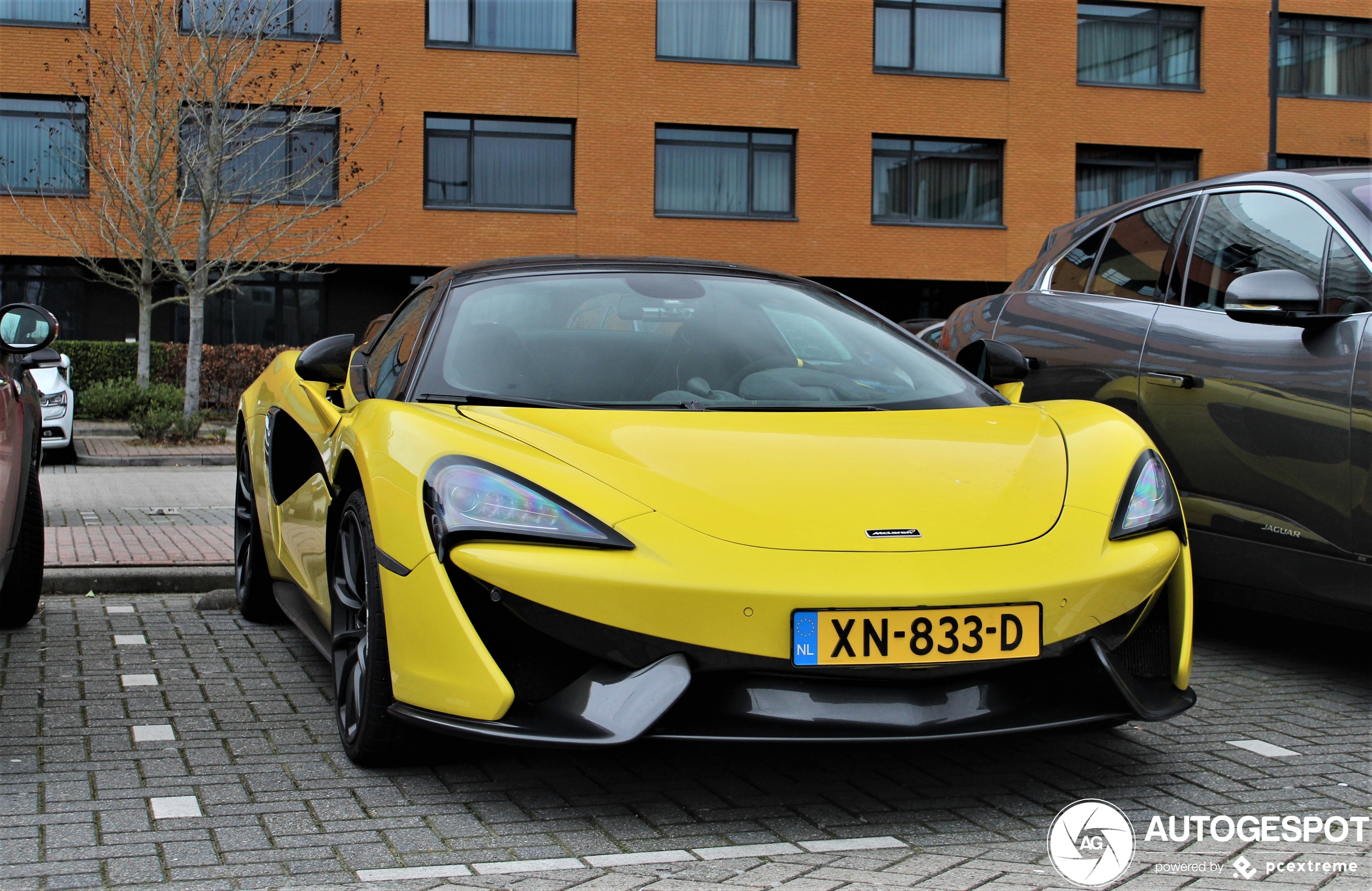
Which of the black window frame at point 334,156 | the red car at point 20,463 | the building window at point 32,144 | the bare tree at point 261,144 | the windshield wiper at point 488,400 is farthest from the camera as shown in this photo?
the building window at point 32,144

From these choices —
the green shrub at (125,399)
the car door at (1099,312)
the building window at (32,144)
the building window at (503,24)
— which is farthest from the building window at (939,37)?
the car door at (1099,312)

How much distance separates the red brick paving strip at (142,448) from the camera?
1563 cm

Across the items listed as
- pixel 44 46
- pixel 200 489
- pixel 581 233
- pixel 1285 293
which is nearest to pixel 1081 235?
pixel 1285 293

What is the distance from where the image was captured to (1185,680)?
3252mm

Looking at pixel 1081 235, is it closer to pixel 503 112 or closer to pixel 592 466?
pixel 592 466

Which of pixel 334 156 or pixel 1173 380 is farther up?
pixel 334 156

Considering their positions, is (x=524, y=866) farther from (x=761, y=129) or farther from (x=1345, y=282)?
(x=761, y=129)

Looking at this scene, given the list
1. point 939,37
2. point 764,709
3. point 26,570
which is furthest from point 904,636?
point 939,37

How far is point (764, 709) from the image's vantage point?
9.37 ft

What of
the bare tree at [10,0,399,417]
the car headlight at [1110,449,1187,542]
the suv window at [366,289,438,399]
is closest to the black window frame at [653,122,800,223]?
the bare tree at [10,0,399,417]

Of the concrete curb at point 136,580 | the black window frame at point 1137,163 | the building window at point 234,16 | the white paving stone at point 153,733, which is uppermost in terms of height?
the building window at point 234,16

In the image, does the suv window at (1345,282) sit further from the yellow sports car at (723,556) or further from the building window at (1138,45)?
the building window at (1138,45)

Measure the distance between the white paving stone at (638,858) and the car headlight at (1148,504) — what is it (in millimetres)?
1240

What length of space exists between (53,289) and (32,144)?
2777 mm
